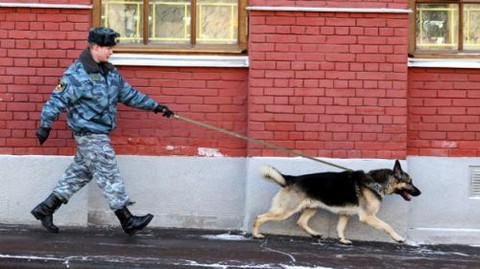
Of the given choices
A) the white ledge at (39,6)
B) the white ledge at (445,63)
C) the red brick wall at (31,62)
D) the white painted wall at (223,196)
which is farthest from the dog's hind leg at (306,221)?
the white ledge at (39,6)

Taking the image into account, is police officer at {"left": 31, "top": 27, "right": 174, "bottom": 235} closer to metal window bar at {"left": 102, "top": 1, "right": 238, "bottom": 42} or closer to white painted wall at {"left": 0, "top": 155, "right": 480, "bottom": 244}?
white painted wall at {"left": 0, "top": 155, "right": 480, "bottom": 244}

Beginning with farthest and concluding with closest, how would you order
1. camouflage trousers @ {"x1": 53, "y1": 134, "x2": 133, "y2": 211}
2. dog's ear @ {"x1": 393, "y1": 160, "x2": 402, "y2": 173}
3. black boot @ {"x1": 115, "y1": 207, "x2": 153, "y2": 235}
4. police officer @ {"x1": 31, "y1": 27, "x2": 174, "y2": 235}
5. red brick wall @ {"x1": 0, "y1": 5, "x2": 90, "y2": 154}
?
red brick wall @ {"x1": 0, "y1": 5, "x2": 90, "y2": 154}
dog's ear @ {"x1": 393, "y1": 160, "x2": 402, "y2": 173}
black boot @ {"x1": 115, "y1": 207, "x2": 153, "y2": 235}
camouflage trousers @ {"x1": 53, "y1": 134, "x2": 133, "y2": 211}
police officer @ {"x1": 31, "y1": 27, "x2": 174, "y2": 235}

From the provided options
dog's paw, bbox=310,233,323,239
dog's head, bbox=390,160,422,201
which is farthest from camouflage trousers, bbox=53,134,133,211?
dog's head, bbox=390,160,422,201

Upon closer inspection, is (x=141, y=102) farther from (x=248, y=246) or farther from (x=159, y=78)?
(x=248, y=246)

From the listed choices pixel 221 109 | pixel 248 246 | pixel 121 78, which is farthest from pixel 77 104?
pixel 248 246

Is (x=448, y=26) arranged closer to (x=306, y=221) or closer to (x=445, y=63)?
(x=445, y=63)

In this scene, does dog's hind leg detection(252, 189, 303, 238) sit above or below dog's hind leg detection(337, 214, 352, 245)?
above

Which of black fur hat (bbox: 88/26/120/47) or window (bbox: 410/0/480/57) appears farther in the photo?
window (bbox: 410/0/480/57)

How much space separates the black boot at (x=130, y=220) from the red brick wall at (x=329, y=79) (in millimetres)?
1261

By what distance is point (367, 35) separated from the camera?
741 cm

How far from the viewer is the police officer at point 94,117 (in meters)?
6.75

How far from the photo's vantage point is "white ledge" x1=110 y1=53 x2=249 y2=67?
751 centimetres

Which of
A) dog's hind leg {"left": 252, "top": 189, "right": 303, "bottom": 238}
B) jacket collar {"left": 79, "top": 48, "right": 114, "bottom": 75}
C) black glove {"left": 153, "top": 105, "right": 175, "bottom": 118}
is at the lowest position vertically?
dog's hind leg {"left": 252, "top": 189, "right": 303, "bottom": 238}

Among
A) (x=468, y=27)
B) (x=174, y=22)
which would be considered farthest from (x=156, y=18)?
(x=468, y=27)
